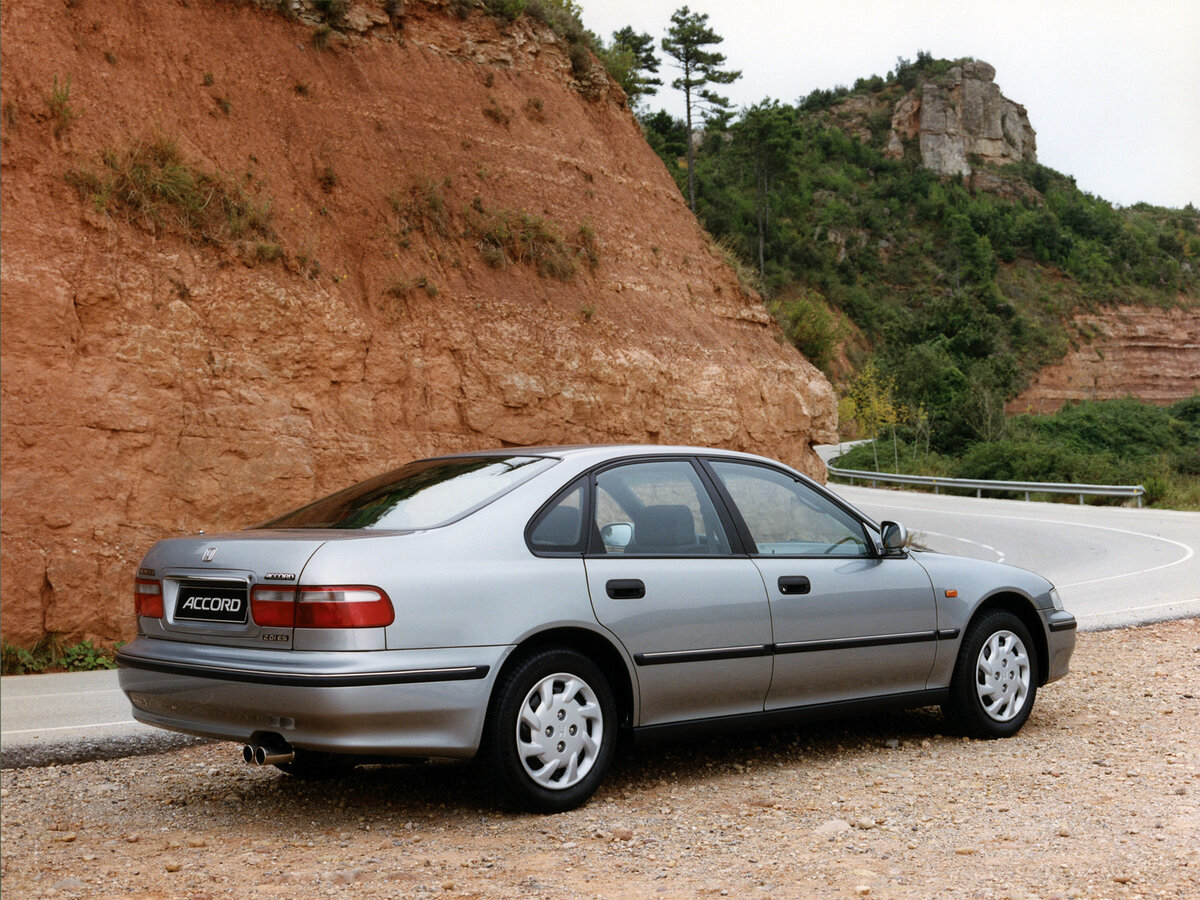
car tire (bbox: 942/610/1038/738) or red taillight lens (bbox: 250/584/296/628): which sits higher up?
red taillight lens (bbox: 250/584/296/628)

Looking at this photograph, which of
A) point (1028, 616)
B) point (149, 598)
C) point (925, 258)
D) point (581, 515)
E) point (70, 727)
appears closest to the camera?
point (149, 598)

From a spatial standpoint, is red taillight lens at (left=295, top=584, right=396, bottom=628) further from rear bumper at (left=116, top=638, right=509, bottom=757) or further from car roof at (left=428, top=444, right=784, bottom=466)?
car roof at (left=428, top=444, right=784, bottom=466)

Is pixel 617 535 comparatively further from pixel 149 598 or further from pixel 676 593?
pixel 149 598

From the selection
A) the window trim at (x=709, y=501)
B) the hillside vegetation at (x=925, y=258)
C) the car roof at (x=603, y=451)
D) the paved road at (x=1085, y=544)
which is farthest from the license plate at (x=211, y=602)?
the hillside vegetation at (x=925, y=258)

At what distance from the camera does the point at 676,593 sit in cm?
548

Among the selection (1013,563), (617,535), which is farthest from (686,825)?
(1013,563)

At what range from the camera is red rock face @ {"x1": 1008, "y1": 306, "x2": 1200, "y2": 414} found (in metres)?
80.5

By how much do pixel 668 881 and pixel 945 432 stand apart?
5619 cm

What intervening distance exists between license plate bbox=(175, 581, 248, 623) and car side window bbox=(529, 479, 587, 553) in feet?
4.04

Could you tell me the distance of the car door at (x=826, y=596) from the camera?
5879 millimetres

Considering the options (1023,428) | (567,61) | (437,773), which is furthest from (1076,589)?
(1023,428)

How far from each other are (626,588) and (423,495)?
1.03 m

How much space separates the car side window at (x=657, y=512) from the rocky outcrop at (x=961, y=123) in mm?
105088

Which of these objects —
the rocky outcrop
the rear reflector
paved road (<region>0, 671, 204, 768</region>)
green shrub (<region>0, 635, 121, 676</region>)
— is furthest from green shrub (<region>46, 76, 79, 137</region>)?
the rocky outcrop
